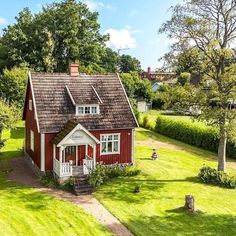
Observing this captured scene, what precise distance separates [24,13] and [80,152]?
151 ft

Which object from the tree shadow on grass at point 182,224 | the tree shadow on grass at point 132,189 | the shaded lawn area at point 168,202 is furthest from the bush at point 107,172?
the tree shadow on grass at point 182,224

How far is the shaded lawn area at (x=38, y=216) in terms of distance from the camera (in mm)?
20922

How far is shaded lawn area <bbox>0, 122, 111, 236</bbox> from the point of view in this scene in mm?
20922

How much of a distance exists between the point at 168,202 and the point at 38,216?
873 cm

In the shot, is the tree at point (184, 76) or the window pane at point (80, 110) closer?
the tree at point (184, 76)

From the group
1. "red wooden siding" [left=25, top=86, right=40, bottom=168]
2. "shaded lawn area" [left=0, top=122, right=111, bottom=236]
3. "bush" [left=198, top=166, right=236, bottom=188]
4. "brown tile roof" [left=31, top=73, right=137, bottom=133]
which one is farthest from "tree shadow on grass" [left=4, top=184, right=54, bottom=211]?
"bush" [left=198, top=166, right=236, bottom=188]

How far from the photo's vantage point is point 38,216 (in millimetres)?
22797

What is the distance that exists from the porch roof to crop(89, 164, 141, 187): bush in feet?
7.53

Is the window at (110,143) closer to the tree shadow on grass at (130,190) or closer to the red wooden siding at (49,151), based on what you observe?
the tree shadow on grass at (130,190)

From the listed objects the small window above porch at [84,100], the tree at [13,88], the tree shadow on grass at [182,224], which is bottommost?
the tree shadow on grass at [182,224]

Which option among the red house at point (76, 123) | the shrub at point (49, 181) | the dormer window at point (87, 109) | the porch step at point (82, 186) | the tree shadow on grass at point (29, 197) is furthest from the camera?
the dormer window at point (87, 109)

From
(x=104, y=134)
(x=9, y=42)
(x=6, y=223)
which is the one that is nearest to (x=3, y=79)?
(x=9, y=42)

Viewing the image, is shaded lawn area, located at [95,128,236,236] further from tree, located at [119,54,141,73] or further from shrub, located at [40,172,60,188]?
tree, located at [119,54,141,73]

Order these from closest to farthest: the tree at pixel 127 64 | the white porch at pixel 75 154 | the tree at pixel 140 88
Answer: the white porch at pixel 75 154
the tree at pixel 140 88
the tree at pixel 127 64
